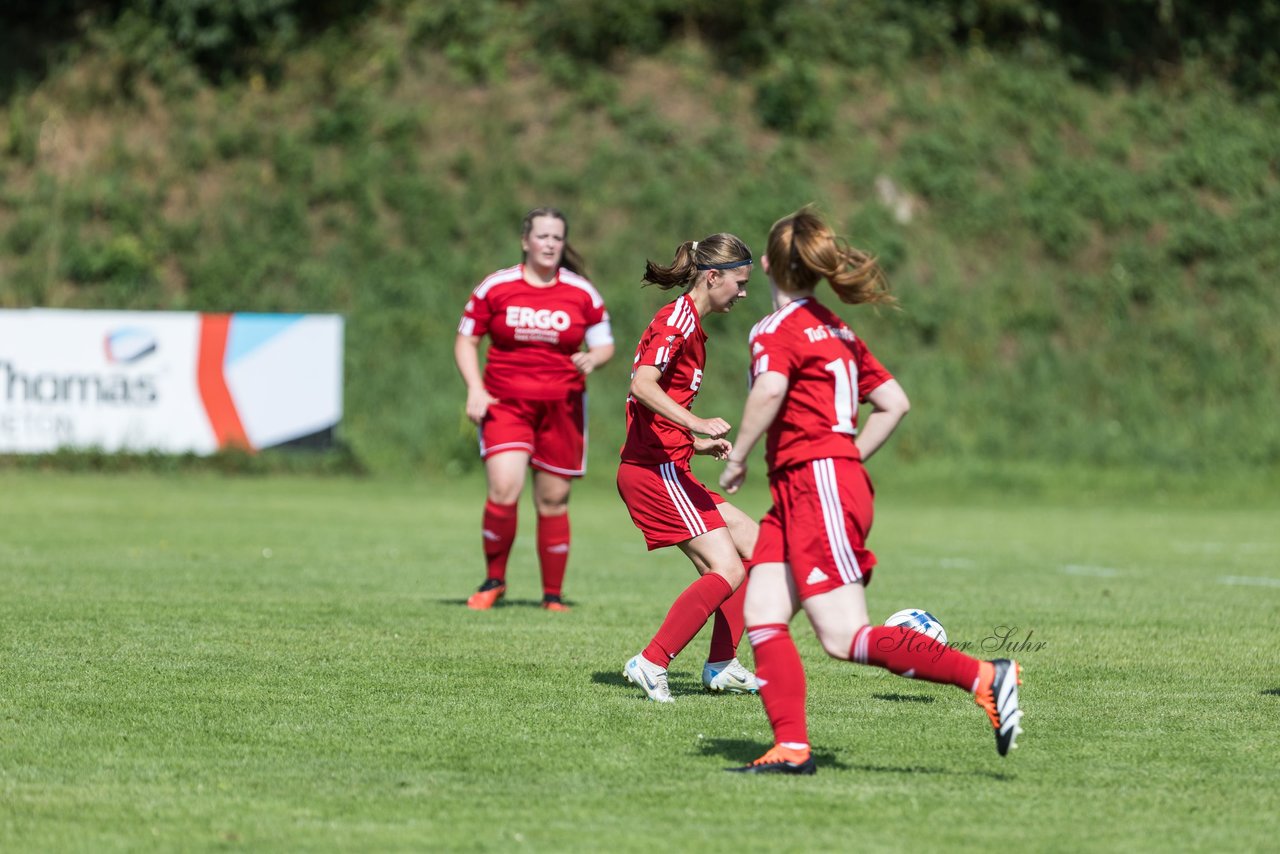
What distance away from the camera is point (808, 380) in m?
5.25

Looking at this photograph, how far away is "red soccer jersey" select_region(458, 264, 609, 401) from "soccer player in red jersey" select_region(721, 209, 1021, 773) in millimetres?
4528

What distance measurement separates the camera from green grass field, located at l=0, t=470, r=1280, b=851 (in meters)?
4.48

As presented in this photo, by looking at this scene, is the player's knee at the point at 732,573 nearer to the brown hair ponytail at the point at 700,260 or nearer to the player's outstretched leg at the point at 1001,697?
the brown hair ponytail at the point at 700,260

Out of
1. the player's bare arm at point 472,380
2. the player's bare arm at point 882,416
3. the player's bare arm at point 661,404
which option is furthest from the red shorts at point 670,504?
the player's bare arm at point 472,380

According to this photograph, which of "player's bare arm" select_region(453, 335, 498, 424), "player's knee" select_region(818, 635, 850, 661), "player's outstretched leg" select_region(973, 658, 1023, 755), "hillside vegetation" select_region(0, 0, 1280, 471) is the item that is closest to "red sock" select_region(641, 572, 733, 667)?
"player's knee" select_region(818, 635, 850, 661)

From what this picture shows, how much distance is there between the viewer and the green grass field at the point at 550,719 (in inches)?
176

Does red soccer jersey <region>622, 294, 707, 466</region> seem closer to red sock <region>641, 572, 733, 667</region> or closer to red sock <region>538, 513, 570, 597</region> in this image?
red sock <region>641, 572, 733, 667</region>

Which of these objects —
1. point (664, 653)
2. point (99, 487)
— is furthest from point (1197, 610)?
point (99, 487)

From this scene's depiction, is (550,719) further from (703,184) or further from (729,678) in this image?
(703,184)

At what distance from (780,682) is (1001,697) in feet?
2.25

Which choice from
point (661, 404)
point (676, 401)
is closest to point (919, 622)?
point (676, 401)

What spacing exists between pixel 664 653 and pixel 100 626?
125 inches

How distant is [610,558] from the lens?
43.7ft

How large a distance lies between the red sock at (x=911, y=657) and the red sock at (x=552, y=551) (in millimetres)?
4679
